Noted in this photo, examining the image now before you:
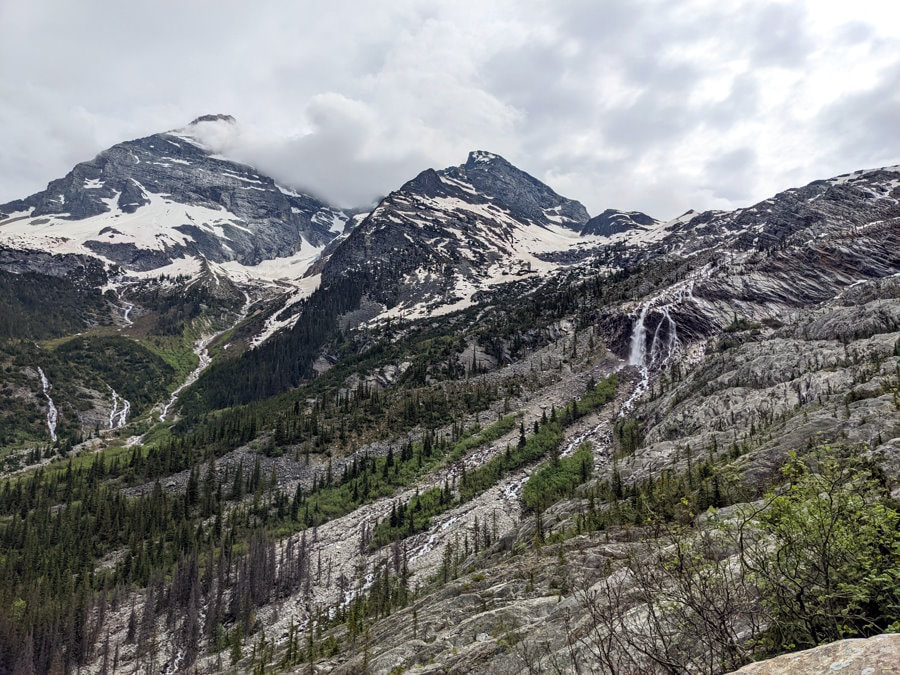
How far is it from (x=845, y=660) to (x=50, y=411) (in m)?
224

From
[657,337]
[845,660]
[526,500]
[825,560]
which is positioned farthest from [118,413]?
[845,660]

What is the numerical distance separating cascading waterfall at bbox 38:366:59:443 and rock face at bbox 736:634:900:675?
206 m

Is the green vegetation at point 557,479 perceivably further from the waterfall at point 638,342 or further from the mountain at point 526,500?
the waterfall at point 638,342

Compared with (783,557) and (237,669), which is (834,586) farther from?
(237,669)

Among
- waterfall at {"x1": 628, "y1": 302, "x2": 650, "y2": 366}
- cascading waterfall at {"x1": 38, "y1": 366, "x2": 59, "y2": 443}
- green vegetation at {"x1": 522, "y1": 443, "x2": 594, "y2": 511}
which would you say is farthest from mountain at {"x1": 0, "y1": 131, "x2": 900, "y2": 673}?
cascading waterfall at {"x1": 38, "y1": 366, "x2": 59, "y2": 443}

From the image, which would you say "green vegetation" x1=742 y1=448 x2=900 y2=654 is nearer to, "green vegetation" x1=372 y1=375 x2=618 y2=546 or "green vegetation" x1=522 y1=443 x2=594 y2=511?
"green vegetation" x1=522 y1=443 x2=594 y2=511

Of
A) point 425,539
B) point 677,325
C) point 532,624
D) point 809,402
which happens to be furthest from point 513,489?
point 677,325

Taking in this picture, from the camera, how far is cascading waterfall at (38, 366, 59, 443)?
168250 millimetres

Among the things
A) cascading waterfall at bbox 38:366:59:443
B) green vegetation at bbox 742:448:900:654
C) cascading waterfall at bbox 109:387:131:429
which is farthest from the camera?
cascading waterfall at bbox 109:387:131:429

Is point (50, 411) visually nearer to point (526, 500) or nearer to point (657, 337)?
point (526, 500)

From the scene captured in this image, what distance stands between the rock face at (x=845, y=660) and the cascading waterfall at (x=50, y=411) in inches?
8125

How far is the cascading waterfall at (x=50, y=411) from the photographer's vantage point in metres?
168

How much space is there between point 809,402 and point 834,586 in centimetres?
5549

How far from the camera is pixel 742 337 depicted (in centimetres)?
10694
